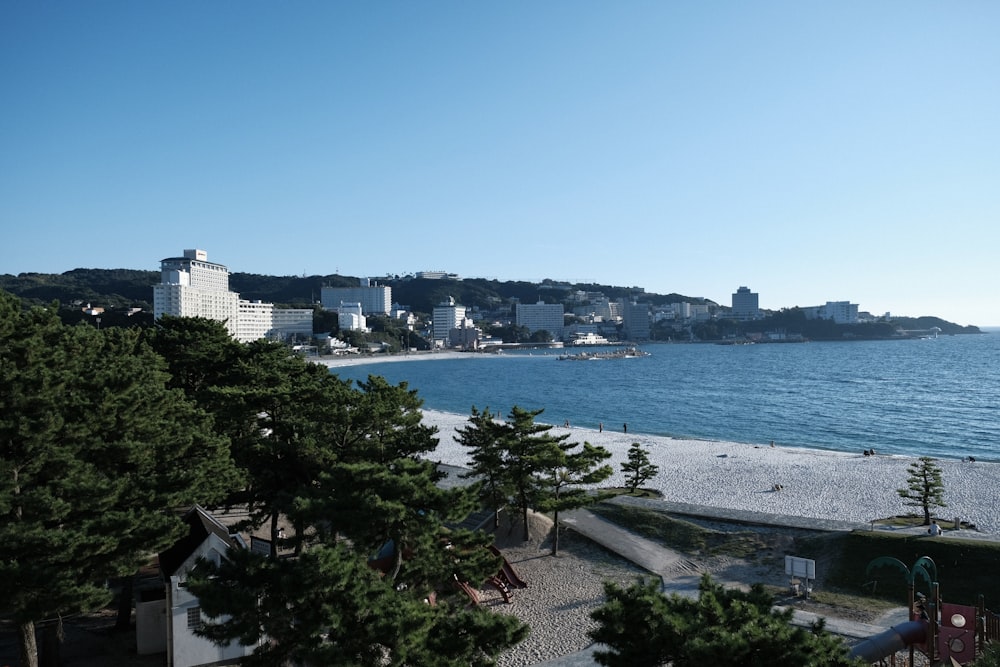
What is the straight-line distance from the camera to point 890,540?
48.7 ft

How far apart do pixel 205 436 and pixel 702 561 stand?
11.7m

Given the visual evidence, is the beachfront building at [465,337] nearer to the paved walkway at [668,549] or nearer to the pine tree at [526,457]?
the paved walkway at [668,549]

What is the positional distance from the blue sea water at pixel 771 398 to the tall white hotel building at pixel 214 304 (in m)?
41.4

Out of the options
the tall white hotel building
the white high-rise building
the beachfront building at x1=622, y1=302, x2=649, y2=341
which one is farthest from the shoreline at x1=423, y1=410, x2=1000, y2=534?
the beachfront building at x1=622, y1=302, x2=649, y2=341

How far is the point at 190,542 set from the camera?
10.1 metres

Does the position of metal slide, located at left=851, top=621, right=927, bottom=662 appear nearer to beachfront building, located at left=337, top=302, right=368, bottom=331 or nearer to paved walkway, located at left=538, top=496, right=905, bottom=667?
paved walkway, located at left=538, top=496, right=905, bottom=667

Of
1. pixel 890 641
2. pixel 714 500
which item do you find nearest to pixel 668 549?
pixel 890 641

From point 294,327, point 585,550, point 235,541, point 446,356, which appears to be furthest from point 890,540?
point 294,327

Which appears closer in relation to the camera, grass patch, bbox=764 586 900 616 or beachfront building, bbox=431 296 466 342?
grass patch, bbox=764 586 900 616

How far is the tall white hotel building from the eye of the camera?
11969 cm

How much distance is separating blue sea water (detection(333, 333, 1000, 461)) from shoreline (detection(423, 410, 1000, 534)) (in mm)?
5103

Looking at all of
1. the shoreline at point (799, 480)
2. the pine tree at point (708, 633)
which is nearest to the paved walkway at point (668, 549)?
the shoreline at point (799, 480)

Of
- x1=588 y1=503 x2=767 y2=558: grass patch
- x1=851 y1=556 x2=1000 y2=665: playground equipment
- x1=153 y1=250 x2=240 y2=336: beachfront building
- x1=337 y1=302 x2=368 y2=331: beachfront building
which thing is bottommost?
x1=588 y1=503 x2=767 y2=558: grass patch

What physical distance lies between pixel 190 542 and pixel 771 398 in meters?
57.5
